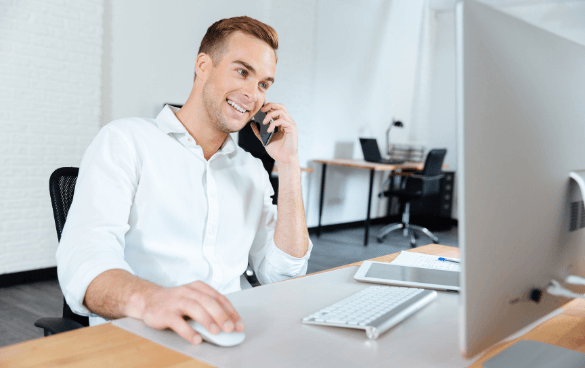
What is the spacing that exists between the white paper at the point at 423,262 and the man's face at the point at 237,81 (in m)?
0.58

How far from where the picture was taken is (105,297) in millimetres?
856

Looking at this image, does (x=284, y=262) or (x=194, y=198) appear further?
(x=284, y=262)

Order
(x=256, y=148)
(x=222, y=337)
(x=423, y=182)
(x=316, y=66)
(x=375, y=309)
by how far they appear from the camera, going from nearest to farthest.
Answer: (x=222, y=337)
(x=375, y=309)
(x=256, y=148)
(x=423, y=182)
(x=316, y=66)

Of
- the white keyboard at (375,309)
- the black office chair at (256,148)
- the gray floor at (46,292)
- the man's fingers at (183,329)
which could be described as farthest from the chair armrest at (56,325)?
the black office chair at (256,148)

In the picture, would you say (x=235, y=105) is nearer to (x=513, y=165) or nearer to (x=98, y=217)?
(x=98, y=217)

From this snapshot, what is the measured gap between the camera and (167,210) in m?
1.21

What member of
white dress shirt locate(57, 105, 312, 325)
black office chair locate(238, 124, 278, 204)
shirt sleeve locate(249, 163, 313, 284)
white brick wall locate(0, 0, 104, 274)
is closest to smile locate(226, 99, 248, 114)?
white dress shirt locate(57, 105, 312, 325)

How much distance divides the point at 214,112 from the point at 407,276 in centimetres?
68

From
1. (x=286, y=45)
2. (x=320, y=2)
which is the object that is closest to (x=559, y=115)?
(x=286, y=45)

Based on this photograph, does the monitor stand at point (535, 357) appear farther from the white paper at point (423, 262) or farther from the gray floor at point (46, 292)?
the gray floor at point (46, 292)

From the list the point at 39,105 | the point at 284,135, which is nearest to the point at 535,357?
the point at 284,135

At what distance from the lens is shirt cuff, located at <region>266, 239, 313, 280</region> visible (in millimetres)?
1366

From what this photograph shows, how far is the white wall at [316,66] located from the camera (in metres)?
3.85

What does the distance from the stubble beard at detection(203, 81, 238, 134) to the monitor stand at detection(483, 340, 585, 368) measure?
90 centimetres
